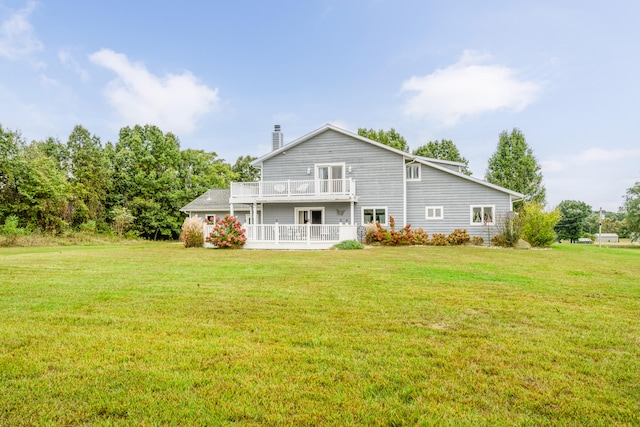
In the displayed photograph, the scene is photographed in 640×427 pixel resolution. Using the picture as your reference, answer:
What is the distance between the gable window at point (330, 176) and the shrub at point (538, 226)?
399 inches

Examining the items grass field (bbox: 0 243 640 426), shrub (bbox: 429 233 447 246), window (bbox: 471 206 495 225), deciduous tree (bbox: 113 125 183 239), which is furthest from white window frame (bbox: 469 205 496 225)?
deciduous tree (bbox: 113 125 183 239)

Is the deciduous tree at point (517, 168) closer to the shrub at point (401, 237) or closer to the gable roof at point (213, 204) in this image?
the shrub at point (401, 237)

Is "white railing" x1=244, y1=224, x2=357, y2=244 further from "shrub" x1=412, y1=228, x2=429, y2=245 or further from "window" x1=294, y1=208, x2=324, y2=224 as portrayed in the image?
"shrub" x1=412, y1=228, x2=429, y2=245

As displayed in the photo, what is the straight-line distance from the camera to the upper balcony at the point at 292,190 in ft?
63.4

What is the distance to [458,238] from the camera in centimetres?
1911

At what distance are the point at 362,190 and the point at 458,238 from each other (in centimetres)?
613

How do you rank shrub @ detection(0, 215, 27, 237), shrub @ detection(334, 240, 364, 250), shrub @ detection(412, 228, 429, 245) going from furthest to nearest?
shrub @ detection(0, 215, 27, 237), shrub @ detection(412, 228, 429, 245), shrub @ detection(334, 240, 364, 250)

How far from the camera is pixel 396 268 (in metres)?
8.91

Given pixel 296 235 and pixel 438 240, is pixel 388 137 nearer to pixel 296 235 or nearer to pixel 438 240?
pixel 438 240

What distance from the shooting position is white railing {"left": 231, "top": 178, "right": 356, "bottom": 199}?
64.3 feet

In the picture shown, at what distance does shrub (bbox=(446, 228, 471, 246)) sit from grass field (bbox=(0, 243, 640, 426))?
42.9ft

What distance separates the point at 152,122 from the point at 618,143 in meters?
38.6

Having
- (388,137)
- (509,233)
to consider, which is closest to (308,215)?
(509,233)

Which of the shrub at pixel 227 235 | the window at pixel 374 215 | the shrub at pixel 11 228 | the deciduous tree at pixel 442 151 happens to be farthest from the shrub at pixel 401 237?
the shrub at pixel 11 228
